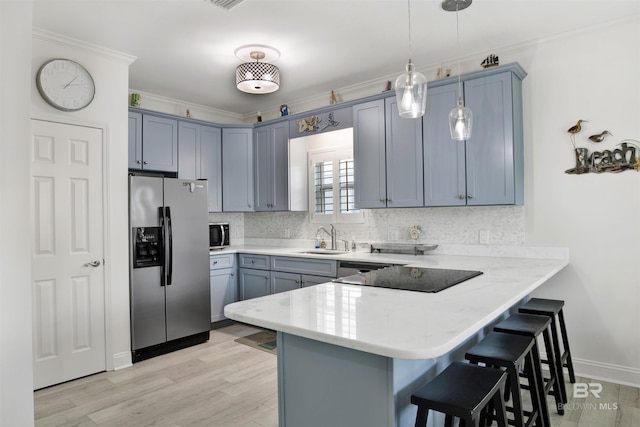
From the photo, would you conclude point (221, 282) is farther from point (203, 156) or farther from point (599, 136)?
point (599, 136)

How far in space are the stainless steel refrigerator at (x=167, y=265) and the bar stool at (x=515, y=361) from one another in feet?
9.21

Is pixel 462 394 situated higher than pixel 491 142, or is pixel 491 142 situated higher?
pixel 491 142

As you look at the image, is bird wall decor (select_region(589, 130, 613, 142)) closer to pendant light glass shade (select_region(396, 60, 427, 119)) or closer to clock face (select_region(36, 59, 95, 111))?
pendant light glass shade (select_region(396, 60, 427, 119))

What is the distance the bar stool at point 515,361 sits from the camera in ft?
5.59

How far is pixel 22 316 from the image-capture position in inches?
67.9

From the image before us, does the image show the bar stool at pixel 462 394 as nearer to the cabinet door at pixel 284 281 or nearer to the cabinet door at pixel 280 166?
the cabinet door at pixel 284 281

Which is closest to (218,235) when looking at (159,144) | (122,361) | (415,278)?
(159,144)

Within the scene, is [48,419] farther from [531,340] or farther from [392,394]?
[531,340]

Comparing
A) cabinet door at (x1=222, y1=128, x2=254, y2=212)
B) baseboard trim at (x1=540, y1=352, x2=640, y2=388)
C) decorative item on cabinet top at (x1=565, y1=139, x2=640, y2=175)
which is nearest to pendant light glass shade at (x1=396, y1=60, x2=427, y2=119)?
decorative item on cabinet top at (x1=565, y1=139, x2=640, y2=175)

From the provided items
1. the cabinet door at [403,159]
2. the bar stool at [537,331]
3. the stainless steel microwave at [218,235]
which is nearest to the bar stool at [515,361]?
the bar stool at [537,331]

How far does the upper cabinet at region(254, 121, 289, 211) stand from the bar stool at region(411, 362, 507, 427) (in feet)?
10.7

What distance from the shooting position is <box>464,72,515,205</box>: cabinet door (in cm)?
305
